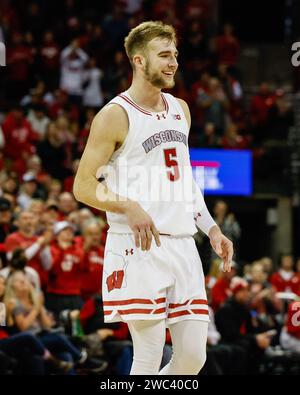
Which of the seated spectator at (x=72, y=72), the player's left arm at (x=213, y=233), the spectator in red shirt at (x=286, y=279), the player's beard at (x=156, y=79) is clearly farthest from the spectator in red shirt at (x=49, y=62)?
the player's beard at (x=156, y=79)

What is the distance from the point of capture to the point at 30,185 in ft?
41.4

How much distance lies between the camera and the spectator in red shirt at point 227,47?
62.3ft

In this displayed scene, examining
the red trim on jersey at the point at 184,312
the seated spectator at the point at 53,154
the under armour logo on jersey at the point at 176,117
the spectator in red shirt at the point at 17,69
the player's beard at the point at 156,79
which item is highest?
the spectator in red shirt at the point at 17,69

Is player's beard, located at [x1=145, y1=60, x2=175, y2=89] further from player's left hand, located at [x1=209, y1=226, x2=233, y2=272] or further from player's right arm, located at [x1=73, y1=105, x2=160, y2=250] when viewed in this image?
player's left hand, located at [x1=209, y1=226, x2=233, y2=272]

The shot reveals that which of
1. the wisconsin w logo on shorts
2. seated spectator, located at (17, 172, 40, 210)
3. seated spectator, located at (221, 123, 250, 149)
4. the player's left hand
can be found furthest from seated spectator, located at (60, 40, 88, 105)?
the wisconsin w logo on shorts

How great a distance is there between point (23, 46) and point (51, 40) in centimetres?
57

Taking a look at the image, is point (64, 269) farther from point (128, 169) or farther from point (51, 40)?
point (51, 40)

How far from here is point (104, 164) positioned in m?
5.12

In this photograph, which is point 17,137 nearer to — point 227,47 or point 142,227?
point 227,47

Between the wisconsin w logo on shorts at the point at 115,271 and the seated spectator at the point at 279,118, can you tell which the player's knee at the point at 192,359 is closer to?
the wisconsin w logo on shorts at the point at 115,271

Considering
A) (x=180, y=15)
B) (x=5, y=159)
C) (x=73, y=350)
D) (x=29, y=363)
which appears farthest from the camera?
(x=180, y=15)

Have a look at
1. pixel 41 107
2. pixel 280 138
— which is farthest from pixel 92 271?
pixel 280 138

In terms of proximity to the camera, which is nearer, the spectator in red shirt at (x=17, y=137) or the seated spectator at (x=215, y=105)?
the spectator in red shirt at (x=17, y=137)

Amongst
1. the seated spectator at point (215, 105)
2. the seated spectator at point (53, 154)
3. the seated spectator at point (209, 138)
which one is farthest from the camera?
the seated spectator at point (215, 105)
